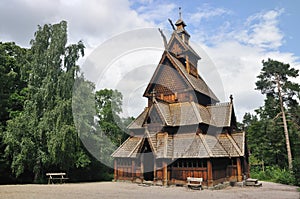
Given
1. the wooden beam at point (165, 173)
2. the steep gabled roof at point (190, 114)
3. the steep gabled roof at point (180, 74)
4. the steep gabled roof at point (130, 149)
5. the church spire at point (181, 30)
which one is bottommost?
the wooden beam at point (165, 173)

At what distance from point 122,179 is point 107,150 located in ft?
29.3

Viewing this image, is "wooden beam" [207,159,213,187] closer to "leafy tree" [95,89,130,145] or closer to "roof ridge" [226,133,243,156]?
"roof ridge" [226,133,243,156]

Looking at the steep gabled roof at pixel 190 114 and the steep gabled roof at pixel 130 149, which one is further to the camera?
the steep gabled roof at pixel 130 149

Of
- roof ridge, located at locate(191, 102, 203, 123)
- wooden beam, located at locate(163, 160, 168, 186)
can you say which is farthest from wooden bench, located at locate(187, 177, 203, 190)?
roof ridge, located at locate(191, 102, 203, 123)

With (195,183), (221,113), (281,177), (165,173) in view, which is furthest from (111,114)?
(281,177)

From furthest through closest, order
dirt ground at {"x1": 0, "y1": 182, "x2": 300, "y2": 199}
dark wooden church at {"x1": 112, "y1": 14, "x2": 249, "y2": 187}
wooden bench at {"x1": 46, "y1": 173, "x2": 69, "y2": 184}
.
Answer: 1. wooden bench at {"x1": 46, "y1": 173, "x2": 69, "y2": 184}
2. dark wooden church at {"x1": 112, "y1": 14, "x2": 249, "y2": 187}
3. dirt ground at {"x1": 0, "y1": 182, "x2": 300, "y2": 199}

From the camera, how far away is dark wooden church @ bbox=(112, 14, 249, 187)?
19203mm

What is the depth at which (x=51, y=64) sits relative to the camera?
24641mm

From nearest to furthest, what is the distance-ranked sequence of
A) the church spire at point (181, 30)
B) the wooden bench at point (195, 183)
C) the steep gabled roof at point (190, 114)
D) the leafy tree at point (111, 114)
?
the wooden bench at point (195, 183) < the steep gabled roof at point (190, 114) < the church spire at point (181, 30) < the leafy tree at point (111, 114)

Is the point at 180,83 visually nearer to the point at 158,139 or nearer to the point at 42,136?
the point at 158,139

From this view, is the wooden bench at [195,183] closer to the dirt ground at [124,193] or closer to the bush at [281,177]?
the dirt ground at [124,193]

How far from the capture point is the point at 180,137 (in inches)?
820

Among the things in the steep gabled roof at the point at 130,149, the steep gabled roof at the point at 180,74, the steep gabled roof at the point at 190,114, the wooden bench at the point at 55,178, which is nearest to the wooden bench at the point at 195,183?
the steep gabled roof at the point at 190,114

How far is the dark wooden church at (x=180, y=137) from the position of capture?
19.2 metres
